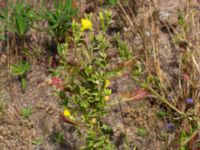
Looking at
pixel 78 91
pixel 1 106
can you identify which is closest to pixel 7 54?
pixel 1 106

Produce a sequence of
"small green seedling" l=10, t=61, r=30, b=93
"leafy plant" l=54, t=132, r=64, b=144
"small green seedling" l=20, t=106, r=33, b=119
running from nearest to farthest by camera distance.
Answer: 1. "leafy plant" l=54, t=132, r=64, b=144
2. "small green seedling" l=20, t=106, r=33, b=119
3. "small green seedling" l=10, t=61, r=30, b=93

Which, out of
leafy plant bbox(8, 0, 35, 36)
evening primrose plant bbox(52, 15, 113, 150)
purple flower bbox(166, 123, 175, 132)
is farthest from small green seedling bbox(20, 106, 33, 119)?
purple flower bbox(166, 123, 175, 132)

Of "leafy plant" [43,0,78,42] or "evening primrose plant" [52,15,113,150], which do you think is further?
"leafy plant" [43,0,78,42]

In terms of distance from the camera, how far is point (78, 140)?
2553mm

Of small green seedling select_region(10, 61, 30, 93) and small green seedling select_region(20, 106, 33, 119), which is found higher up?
small green seedling select_region(10, 61, 30, 93)

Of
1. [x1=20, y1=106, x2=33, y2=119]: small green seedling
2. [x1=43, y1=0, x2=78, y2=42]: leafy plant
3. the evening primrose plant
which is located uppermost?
[x1=43, y1=0, x2=78, y2=42]: leafy plant

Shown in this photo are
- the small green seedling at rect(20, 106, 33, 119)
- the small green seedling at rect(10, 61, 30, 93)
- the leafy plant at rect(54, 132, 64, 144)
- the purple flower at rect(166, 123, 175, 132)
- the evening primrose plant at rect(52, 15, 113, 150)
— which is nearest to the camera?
the evening primrose plant at rect(52, 15, 113, 150)

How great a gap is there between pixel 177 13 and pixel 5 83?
1.21m

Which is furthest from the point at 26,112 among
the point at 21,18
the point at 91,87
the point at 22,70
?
the point at 91,87

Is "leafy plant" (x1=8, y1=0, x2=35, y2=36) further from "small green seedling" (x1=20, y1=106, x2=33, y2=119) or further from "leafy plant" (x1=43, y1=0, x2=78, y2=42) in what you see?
"small green seedling" (x1=20, y1=106, x2=33, y2=119)

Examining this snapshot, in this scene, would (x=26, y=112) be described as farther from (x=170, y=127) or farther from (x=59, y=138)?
(x=170, y=127)

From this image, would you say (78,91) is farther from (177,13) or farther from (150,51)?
(177,13)

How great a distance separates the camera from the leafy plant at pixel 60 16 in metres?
2.75

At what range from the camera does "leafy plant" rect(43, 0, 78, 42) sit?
2.75 m
